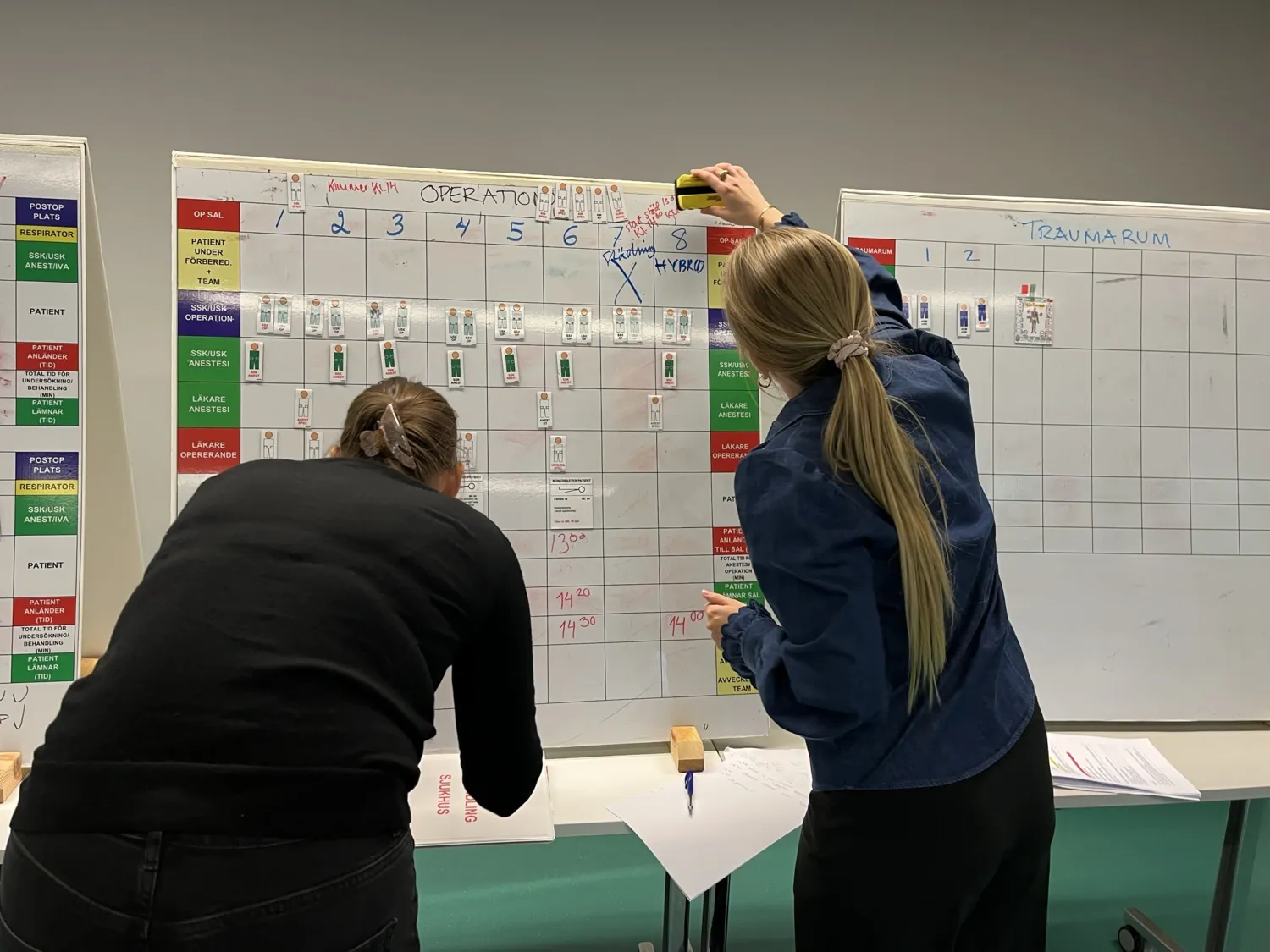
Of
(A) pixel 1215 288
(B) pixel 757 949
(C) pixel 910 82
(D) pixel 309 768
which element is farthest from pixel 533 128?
(B) pixel 757 949

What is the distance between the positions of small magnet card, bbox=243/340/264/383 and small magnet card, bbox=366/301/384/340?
0.21 meters

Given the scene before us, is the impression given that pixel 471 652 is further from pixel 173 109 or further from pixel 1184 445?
pixel 173 109

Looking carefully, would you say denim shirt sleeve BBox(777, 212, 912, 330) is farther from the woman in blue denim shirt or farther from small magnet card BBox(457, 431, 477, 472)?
small magnet card BBox(457, 431, 477, 472)

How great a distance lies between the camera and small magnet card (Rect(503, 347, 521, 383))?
5.57ft

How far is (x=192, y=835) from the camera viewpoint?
80cm

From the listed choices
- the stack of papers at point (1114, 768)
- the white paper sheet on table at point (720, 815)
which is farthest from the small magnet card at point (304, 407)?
the stack of papers at point (1114, 768)

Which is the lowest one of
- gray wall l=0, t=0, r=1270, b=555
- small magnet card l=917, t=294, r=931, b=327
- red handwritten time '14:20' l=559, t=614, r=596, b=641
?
red handwritten time '14:20' l=559, t=614, r=596, b=641

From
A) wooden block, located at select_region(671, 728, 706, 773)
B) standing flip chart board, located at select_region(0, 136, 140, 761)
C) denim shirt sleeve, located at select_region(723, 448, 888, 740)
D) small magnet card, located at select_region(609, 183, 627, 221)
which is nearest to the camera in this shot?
denim shirt sleeve, located at select_region(723, 448, 888, 740)

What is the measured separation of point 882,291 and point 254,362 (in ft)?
3.94

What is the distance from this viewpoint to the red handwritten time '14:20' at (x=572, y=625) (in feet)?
5.61

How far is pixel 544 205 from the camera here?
1.73m

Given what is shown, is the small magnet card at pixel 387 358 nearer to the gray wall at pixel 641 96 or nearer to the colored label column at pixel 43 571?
the colored label column at pixel 43 571

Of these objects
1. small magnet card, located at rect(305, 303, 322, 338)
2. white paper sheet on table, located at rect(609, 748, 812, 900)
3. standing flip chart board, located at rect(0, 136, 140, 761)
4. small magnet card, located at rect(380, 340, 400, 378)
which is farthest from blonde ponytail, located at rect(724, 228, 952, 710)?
standing flip chart board, located at rect(0, 136, 140, 761)

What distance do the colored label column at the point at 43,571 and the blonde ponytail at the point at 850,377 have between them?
134cm
